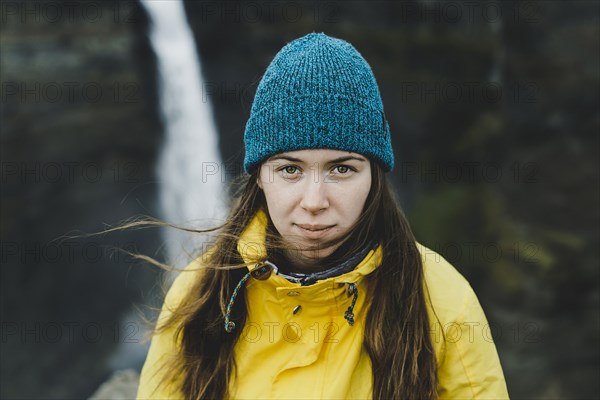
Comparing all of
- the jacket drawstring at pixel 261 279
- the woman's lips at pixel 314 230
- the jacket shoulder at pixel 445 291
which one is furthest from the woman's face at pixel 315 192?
the jacket shoulder at pixel 445 291

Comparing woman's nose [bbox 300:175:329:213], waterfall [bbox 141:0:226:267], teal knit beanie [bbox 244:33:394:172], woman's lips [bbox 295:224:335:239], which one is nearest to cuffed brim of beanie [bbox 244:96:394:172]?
teal knit beanie [bbox 244:33:394:172]

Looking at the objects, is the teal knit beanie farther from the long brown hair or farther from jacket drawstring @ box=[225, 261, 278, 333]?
jacket drawstring @ box=[225, 261, 278, 333]

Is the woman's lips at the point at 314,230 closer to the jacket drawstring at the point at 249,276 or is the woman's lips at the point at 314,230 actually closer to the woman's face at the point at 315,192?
the woman's face at the point at 315,192

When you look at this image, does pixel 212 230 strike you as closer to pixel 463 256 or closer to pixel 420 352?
pixel 420 352

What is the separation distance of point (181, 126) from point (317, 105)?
5.15m

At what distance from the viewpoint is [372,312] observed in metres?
1.75

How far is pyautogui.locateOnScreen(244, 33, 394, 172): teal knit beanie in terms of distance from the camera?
1640 millimetres

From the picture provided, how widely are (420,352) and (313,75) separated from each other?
851 mm

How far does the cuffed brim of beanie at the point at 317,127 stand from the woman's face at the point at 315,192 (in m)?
0.03

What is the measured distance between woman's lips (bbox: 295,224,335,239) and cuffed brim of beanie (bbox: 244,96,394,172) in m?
0.22

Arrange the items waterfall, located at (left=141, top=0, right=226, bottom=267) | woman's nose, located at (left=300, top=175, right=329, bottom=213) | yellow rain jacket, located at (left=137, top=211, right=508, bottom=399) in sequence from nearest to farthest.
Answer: woman's nose, located at (left=300, top=175, right=329, bottom=213) < yellow rain jacket, located at (left=137, top=211, right=508, bottom=399) < waterfall, located at (left=141, top=0, right=226, bottom=267)

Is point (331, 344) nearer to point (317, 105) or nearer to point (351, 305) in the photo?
point (351, 305)

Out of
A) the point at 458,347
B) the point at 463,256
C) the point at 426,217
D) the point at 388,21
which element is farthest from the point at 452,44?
the point at 458,347

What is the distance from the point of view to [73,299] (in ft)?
21.2
